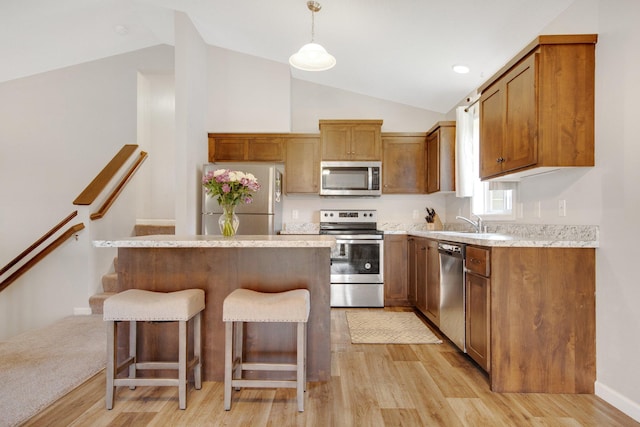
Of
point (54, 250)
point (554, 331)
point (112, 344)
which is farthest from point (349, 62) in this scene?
point (54, 250)

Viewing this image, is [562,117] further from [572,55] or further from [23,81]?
[23,81]

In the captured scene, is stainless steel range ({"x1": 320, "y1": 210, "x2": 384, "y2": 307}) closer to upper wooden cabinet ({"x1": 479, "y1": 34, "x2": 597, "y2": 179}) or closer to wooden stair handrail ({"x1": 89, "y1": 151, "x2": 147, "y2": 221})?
upper wooden cabinet ({"x1": 479, "y1": 34, "x2": 597, "y2": 179})

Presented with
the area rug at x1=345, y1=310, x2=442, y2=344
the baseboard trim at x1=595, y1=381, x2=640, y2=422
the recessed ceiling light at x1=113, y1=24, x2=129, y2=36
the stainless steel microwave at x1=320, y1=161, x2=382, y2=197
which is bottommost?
the area rug at x1=345, y1=310, x2=442, y2=344

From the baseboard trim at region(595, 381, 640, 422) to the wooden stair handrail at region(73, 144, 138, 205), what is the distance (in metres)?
4.48

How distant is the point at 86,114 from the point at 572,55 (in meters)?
5.97

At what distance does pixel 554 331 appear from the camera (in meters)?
2.07

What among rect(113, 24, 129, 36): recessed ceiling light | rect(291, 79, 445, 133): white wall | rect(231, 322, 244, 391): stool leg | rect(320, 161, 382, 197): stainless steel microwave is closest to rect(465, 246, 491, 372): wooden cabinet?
rect(231, 322, 244, 391): stool leg

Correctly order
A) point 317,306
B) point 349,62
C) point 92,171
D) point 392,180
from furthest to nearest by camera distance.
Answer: point 92,171, point 392,180, point 349,62, point 317,306

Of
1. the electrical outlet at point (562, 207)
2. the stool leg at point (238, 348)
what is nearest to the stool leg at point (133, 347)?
the stool leg at point (238, 348)

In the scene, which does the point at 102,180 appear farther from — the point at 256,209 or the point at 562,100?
the point at 562,100

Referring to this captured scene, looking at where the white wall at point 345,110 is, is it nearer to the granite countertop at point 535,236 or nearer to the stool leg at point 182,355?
the granite countertop at point 535,236

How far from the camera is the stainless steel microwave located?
14.1 ft

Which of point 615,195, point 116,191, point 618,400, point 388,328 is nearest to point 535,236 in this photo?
point 615,195

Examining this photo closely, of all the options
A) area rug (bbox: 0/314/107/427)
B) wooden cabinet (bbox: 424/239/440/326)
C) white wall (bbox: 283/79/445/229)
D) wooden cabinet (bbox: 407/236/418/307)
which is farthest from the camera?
white wall (bbox: 283/79/445/229)
